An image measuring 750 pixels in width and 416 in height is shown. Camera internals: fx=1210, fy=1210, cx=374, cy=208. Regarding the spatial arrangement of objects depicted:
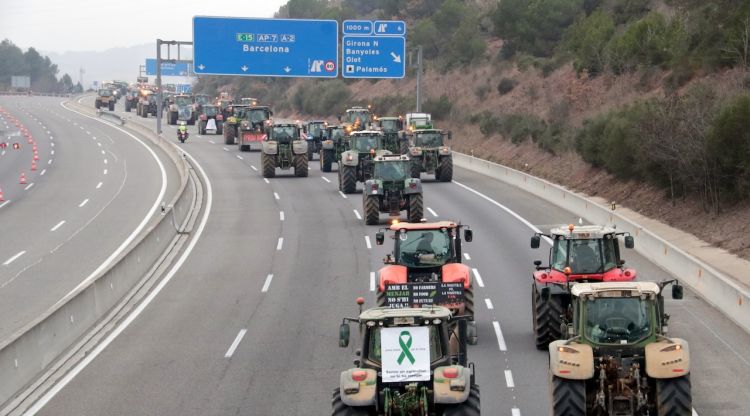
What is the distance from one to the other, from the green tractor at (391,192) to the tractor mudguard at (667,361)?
24895 millimetres

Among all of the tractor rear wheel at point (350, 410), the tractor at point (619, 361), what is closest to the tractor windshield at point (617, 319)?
the tractor at point (619, 361)

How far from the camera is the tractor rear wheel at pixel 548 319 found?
21.0 m

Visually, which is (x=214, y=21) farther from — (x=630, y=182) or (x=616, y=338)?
(x=616, y=338)

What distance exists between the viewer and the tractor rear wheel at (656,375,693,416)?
48.1 ft

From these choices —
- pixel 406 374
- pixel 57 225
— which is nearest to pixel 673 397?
pixel 406 374

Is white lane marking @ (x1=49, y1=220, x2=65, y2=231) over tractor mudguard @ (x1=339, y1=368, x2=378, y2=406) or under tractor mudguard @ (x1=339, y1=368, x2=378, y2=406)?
under

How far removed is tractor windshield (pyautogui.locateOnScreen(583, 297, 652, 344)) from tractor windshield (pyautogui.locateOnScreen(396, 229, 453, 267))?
752 centimetres

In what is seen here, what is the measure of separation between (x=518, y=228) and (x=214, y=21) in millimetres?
25790

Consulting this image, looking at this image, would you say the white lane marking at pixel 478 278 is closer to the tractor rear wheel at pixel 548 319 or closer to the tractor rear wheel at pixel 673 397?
the tractor rear wheel at pixel 548 319

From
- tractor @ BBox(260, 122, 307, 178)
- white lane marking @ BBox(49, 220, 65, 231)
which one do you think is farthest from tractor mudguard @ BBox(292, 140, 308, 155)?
white lane marking @ BBox(49, 220, 65, 231)

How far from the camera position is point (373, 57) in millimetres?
65125

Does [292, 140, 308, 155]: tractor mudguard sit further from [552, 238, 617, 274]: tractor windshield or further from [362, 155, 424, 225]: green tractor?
[552, 238, 617, 274]: tractor windshield

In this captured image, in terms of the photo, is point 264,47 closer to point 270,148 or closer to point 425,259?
point 270,148

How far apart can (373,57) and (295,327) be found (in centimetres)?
4154
